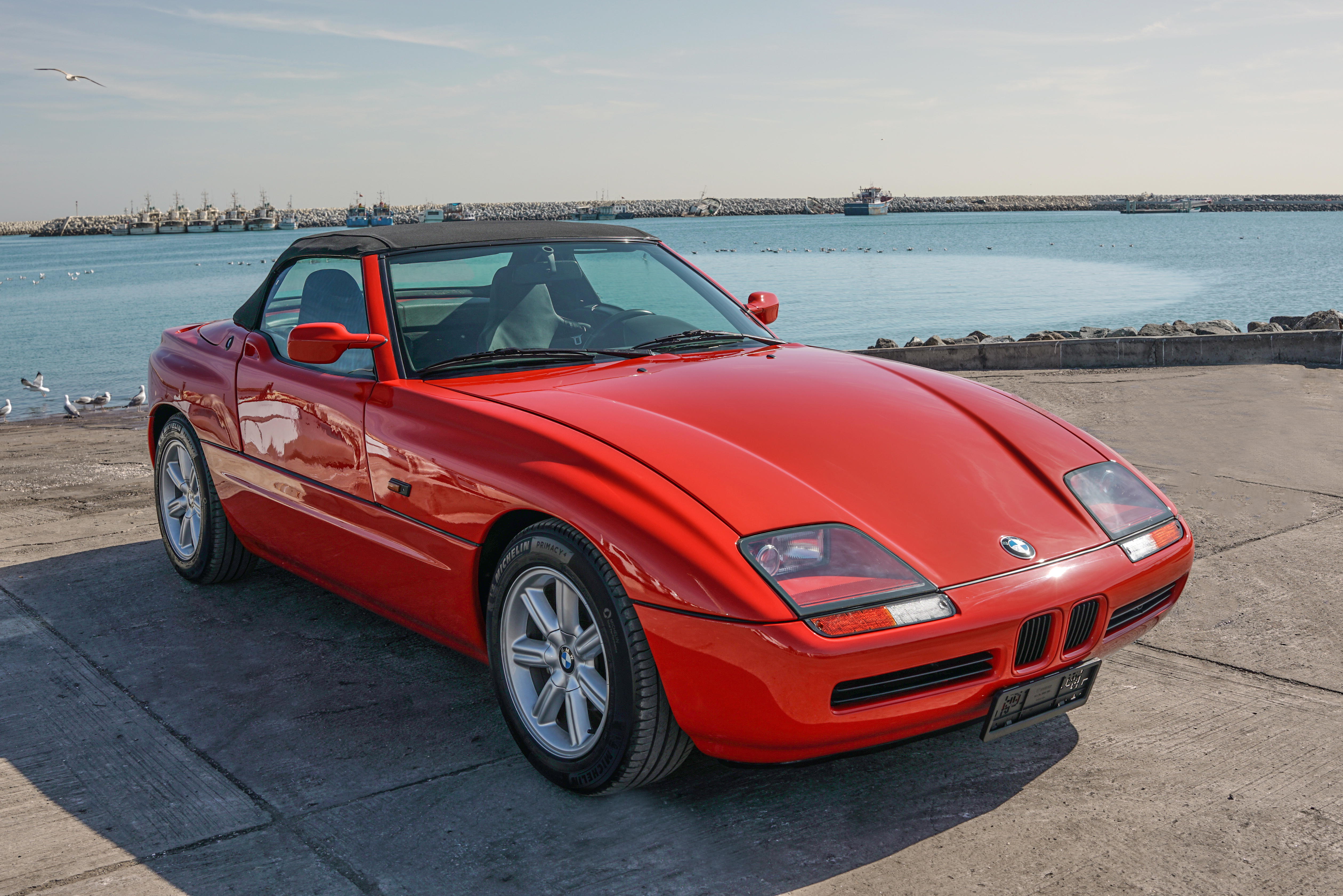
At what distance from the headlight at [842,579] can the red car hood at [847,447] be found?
1.6 inches

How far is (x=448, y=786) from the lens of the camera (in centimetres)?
295

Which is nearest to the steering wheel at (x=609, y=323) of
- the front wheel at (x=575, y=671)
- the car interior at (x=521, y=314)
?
the car interior at (x=521, y=314)

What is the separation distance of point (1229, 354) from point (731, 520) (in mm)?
10674

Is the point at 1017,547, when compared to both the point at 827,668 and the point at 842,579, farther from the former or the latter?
the point at 827,668

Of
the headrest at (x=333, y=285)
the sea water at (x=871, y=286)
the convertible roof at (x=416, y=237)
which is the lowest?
the sea water at (x=871, y=286)

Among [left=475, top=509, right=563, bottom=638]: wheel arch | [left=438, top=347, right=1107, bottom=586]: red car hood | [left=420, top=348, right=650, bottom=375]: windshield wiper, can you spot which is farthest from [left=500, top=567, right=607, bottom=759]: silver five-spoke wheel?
[left=420, top=348, right=650, bottom=375]: windshield wiper

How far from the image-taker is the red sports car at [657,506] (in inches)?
95.6

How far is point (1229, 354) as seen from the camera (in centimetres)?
1140

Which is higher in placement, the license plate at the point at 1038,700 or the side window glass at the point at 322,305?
the side window glass at the point at 322,305

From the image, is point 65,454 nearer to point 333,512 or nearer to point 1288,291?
point 333,512

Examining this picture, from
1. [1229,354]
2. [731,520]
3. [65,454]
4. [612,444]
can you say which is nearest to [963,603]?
[731,520]

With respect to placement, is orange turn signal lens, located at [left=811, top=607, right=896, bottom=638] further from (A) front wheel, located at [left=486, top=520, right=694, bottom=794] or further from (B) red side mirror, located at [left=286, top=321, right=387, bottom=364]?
(B) red side mirror, located at [left=286, top=321, right=387, bottom=364]

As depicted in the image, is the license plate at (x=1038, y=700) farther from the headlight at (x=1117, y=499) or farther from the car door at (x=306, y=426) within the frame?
the car door at (x=306, y=426)

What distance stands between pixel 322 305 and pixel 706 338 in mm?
1464
